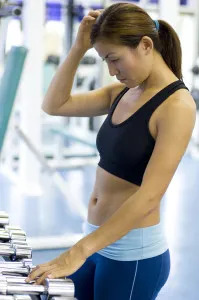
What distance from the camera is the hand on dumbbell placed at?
123 centimetres

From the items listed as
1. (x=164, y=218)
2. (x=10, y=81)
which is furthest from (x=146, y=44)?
(x=164, y=218)

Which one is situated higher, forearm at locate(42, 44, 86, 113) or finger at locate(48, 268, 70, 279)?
forearm at locate(42, 44, 86, 113)

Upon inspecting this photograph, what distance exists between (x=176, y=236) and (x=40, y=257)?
3.45ft

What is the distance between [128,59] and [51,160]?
4987mm

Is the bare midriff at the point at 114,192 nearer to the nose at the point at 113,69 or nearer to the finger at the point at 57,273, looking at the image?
the nose at the point at 113,69

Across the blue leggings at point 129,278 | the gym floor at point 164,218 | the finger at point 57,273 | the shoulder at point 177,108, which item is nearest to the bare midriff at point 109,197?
the blue leggings at point 129,278

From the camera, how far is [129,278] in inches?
60.6

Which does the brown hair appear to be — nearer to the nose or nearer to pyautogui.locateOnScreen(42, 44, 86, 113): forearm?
the nose

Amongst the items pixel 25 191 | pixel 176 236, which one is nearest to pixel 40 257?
pixel 176 236

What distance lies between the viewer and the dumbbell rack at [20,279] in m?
1.14

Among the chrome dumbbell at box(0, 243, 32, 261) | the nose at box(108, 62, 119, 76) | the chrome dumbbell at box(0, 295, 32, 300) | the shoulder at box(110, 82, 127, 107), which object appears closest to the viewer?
the chrome dumbbell at box(0, 295, 32, 300)

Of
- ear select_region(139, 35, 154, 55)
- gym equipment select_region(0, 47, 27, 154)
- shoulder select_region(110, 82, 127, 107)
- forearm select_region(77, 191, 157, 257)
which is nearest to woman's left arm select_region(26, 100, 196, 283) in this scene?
forearm select_region(77, 191, 157, 257)

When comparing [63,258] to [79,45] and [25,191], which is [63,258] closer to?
[79,45]

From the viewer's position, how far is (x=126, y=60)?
141 centimetres
